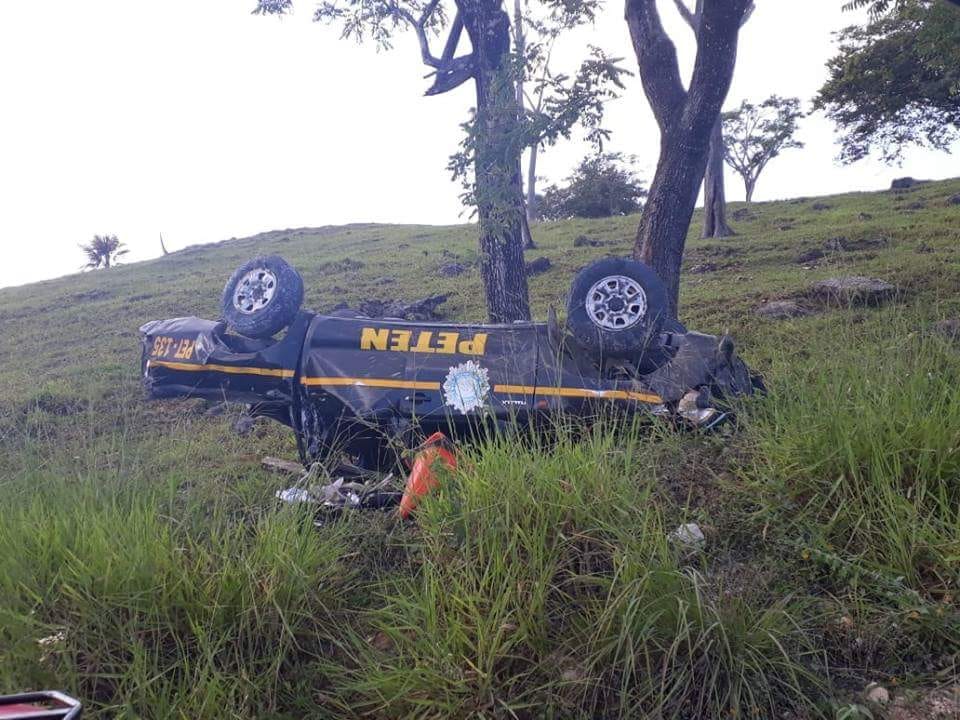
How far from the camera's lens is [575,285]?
15.6ft

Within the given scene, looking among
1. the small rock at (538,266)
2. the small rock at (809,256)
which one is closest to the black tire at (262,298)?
the small rock at (538,266)

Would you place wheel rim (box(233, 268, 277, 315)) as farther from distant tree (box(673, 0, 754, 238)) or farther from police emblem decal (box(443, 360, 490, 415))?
Answer: distant tree (box(673, 0, 754, 238))

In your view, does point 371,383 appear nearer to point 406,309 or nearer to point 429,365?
point 429,365

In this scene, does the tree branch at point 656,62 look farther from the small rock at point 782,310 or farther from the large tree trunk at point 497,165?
the small rock at point 782,310

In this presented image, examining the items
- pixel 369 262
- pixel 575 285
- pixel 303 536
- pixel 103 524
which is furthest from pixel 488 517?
pixel 369 262

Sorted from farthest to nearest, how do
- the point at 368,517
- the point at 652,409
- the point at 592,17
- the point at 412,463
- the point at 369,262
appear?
1. the point at 369,262
2. the point at 592,17
3. the point at 652,409
4. the point at 412,463
5. the point at 368,517

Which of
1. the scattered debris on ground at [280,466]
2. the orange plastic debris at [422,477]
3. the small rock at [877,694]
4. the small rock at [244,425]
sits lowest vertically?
the small rock at [877,694]

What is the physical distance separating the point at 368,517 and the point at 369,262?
15.2 metres

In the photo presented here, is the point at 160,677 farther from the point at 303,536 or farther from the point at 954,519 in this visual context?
the point at 954,519

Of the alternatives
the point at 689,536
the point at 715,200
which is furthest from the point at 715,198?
the point at 689,536

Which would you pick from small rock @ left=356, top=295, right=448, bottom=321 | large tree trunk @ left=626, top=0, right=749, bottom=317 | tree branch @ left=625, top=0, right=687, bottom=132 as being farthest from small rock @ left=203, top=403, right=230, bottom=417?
tree branch @ left=625, top=0, right=687, bottom=132

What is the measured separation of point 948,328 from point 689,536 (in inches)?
133

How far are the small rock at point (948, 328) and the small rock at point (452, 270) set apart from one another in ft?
33.3

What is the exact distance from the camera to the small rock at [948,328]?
4.32m
